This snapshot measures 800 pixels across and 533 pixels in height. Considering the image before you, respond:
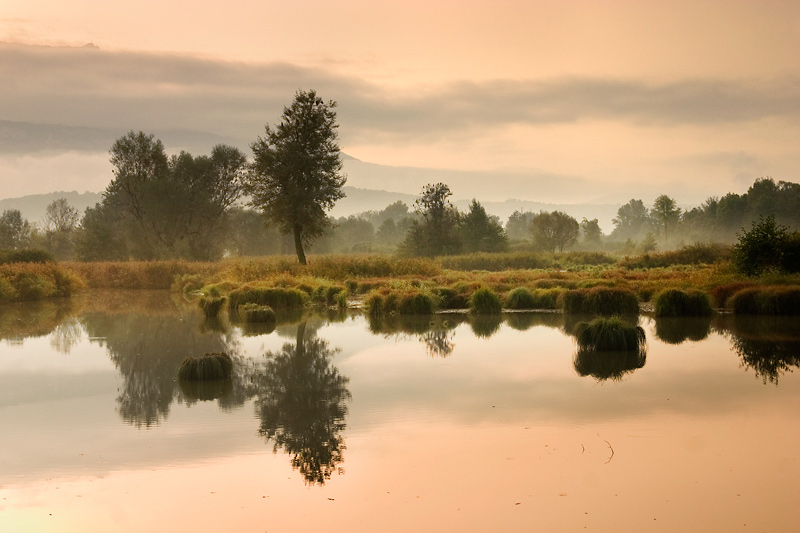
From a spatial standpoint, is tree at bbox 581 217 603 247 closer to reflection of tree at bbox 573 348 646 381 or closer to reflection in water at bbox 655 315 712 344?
reflection in water at bbox 655 315 712 344

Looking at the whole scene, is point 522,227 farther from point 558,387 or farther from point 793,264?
point 558,387

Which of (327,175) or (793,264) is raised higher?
(327,175)

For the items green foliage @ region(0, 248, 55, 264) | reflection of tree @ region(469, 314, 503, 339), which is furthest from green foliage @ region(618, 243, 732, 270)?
green foliage @ region(0, 248, 55, 264)

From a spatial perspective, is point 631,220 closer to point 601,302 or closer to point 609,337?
point 601,302

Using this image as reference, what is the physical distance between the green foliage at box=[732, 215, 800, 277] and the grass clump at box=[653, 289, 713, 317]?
5527 mm

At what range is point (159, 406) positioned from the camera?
36.9 feet

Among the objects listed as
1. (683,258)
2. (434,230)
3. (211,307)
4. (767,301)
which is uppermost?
(434,230)

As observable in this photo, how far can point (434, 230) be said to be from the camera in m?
58.3

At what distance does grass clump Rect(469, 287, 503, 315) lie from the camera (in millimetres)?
23672

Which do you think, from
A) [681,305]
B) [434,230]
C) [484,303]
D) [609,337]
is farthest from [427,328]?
[434,230]

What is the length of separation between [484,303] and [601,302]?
11.1 ft

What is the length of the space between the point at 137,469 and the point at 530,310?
17.5 meters

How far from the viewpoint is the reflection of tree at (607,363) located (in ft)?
42.8

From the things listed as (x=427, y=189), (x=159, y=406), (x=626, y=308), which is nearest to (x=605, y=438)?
(x=159, y=406)
